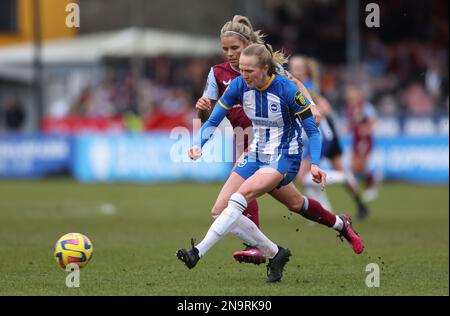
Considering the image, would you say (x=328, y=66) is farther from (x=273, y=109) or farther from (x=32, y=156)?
(x=273, y=109)

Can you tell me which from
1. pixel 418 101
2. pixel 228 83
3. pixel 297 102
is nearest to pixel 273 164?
pixel 297 102

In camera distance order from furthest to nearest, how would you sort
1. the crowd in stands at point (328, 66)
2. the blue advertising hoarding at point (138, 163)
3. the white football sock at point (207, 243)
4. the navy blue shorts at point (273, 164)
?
1. the crowd in stands at point (328, 66)
2. the blue advertising hoarding at point (138, 163)
3. the navy blue shorts at point (273, 164)
4. the white football sock at point (207, 243)

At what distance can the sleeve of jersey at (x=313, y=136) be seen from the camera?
866 centimetres

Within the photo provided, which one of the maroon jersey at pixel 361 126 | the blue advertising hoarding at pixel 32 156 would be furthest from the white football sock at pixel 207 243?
the blue advertising hoarding at pixel 32 156

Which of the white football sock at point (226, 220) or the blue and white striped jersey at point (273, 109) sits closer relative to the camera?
the white football sock at point (226, 220)

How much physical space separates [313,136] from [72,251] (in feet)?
7.67

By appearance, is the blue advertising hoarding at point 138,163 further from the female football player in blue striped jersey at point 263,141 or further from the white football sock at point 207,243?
the white football sock at point 207,243

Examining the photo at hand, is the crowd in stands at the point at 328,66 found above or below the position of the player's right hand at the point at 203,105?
above

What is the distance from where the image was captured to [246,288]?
831 centimetres

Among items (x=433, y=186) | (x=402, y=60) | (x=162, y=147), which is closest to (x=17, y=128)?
(x=162, y=147)

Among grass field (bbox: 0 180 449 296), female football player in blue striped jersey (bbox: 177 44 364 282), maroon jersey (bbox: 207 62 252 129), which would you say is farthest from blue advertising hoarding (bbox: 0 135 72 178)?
female football player in blue striped jersey (bbox: 177 44 364 282)

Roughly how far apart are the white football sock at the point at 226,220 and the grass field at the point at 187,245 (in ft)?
1.27

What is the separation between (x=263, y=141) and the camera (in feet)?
29.0
